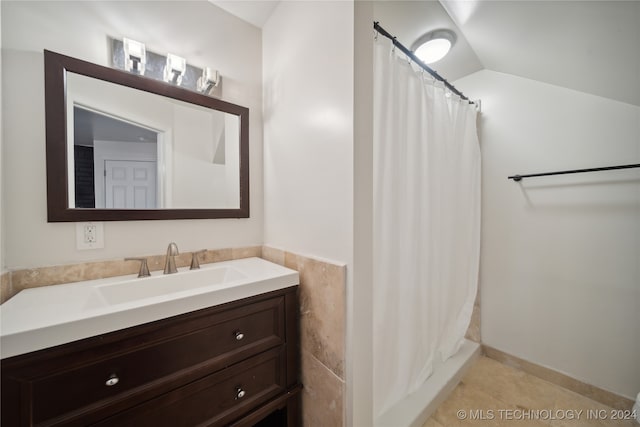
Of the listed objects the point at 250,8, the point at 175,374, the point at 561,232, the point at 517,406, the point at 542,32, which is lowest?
the point at 517,406

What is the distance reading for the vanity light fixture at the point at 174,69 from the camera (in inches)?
45.7

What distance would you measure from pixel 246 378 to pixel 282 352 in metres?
0.17

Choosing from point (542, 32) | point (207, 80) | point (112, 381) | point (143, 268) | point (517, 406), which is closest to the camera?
point (112, 381)

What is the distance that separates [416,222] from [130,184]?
4.77 feet

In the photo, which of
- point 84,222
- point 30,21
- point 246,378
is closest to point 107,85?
point 30,21

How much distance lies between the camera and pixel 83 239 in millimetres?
973

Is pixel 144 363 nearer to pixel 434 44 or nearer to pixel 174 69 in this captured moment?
pixel 174 69

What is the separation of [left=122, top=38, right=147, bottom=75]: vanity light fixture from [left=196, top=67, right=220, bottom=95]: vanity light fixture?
9.8 inches

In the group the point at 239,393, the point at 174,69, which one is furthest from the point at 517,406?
the point at 174,69

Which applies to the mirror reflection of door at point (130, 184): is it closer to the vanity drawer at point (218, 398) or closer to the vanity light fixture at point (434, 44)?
the vanity drawer at point (218, 398)

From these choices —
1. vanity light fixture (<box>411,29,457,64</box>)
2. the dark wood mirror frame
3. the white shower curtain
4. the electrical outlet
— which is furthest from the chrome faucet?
vanity light fixture (<box>411,29,457,64</box>)

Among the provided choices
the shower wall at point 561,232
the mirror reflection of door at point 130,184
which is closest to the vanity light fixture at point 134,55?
the mirror reflection of door at point 130,184

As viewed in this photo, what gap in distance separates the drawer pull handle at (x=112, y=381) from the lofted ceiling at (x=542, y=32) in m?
1.79

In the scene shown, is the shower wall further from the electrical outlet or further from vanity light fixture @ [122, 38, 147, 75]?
the electrical outlet
